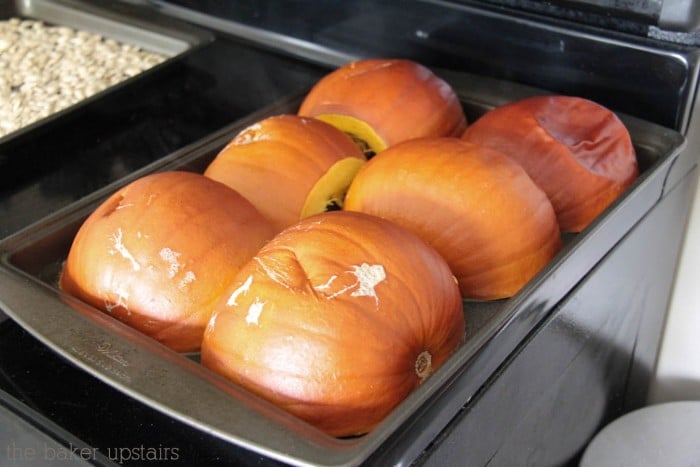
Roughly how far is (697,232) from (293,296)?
67cm

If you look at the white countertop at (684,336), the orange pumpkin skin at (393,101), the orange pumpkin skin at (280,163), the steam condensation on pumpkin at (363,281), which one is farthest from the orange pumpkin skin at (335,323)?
the white countertop at (684,336)

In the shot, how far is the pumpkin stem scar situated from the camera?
1.99 ft

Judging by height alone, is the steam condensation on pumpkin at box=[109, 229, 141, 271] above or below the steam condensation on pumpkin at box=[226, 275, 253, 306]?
below

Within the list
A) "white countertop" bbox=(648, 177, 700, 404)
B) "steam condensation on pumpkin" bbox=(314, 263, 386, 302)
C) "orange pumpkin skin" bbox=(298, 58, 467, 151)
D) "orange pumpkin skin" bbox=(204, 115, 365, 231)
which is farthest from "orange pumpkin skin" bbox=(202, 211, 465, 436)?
"white countertop" bbox=(648, 177, 700, 404)

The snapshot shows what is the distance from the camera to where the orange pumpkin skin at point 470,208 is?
2.31ft

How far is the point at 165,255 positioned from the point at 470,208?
0.26 meters

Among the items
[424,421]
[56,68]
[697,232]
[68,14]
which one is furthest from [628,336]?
[68,14]

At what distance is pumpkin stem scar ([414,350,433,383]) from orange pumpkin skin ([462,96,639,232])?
0.88 ft

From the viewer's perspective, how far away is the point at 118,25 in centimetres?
133

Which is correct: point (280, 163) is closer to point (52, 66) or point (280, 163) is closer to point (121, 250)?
point (121, 250)

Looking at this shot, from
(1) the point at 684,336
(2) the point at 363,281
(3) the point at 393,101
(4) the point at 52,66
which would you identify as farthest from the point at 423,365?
(4) the point at 52,66

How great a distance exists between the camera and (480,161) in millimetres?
720

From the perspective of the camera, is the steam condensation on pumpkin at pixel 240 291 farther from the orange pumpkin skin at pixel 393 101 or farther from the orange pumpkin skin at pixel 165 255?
the orange pumpkin skin at pixel 393 101

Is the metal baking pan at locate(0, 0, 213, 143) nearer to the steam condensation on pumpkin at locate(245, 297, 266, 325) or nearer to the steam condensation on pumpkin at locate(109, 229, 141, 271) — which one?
the steam condensation on pumpkin at locate(109, 229, 141, 271)
